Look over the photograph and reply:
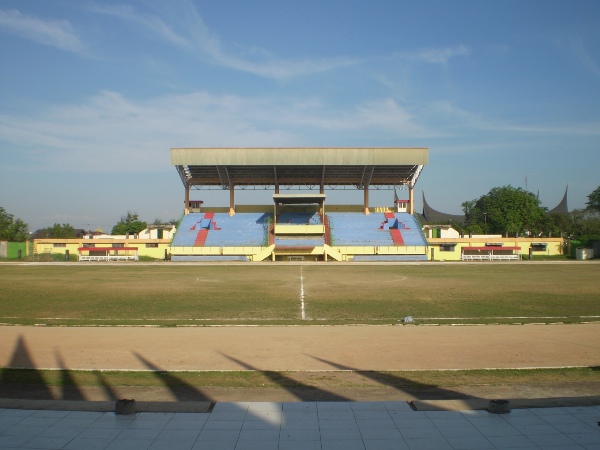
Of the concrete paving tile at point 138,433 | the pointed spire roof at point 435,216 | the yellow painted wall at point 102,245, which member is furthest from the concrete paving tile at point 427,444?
the pointed spire roof at point 435,216

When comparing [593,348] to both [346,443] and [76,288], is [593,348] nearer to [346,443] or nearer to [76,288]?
[346,443]

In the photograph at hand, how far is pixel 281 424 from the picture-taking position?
623 centimetres

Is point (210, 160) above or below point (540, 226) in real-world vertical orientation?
above

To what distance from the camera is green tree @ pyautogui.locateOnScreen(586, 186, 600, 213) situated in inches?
3809

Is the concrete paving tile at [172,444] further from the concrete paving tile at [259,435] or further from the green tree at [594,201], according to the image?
the green tree at [594,201]

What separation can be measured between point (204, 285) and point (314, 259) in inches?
1321

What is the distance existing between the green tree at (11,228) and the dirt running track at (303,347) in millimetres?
79961

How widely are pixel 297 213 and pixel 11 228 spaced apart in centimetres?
5476

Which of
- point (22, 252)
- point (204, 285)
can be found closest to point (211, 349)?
point (204, 285)

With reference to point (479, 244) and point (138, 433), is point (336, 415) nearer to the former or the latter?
point (138, 433)

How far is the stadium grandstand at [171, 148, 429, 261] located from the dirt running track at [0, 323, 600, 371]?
149ft

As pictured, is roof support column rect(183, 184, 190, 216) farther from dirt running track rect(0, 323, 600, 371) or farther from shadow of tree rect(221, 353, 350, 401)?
shadow of tree rect(221, 353, 350, 401)

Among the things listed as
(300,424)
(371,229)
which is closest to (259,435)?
(300,424)

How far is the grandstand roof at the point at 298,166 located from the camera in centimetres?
6494
